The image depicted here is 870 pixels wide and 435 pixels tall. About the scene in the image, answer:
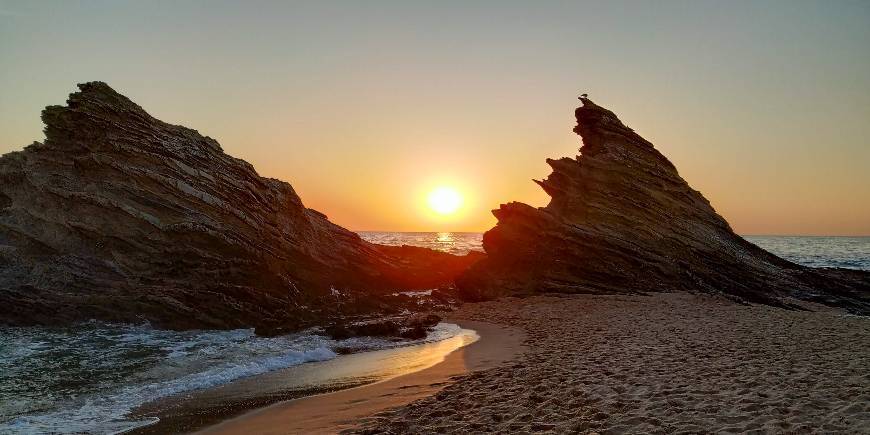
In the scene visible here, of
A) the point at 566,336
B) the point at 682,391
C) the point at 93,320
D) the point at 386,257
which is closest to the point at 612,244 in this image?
the point at 566,336

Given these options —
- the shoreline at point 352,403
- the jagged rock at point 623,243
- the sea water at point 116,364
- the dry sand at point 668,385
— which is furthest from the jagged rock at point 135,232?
the dry sand at point 668,385

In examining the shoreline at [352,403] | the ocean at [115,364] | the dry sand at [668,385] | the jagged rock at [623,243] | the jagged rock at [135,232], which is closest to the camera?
the dry sand at [668,385]

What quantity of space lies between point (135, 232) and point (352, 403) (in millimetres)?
20200

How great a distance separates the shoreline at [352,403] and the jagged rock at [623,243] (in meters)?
17.6

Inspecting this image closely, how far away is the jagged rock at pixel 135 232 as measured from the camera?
2505cm

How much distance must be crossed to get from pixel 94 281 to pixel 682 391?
2685cm

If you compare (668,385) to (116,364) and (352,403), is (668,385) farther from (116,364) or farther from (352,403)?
(116,364)

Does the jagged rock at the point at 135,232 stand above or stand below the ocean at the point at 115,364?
above

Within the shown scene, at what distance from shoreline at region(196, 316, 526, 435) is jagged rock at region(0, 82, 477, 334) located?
39.6 ft

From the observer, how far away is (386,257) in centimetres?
4538

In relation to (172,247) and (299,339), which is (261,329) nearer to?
(299,339)

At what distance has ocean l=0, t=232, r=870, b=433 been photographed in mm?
11938

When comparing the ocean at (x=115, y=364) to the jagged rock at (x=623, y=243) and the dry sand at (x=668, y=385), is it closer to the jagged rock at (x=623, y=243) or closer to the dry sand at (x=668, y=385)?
the dry sand at (x=668, y=385)

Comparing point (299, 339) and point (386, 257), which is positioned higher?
point (386, 257)
